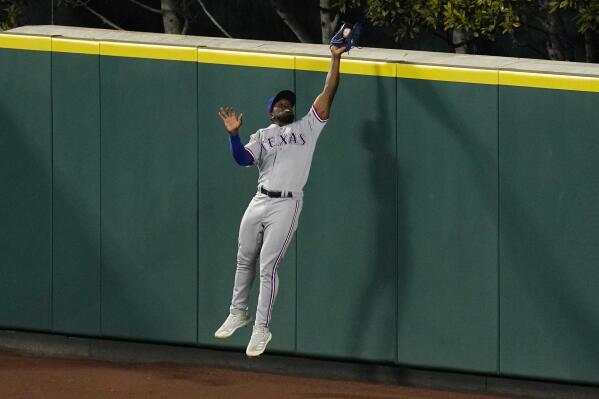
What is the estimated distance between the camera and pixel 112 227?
14.2 m

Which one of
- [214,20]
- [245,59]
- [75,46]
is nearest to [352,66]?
[245,59]

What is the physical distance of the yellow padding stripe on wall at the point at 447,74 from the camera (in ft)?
42.0

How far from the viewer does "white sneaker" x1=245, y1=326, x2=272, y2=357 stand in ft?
42.3

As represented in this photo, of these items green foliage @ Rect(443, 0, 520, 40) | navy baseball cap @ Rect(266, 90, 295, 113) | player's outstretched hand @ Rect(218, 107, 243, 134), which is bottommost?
player's outstretched hand @ Rect(218, 107, 243, 134)

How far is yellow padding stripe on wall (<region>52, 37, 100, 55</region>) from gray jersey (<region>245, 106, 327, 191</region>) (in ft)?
6.29

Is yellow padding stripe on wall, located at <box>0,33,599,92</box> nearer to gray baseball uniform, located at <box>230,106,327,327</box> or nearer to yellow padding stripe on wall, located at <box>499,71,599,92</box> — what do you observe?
yellow padding stripe on wall, located at <box>499,71,599,92</box>

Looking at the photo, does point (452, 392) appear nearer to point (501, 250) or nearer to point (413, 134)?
point (501, 250)

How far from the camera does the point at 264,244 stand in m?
12.9

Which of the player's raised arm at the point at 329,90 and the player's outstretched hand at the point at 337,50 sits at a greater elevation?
the player's outstretched hand at the point at 337,50

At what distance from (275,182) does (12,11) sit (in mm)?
5352

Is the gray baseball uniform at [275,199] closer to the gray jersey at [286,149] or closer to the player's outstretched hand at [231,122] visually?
the gray jersey at [286,149]

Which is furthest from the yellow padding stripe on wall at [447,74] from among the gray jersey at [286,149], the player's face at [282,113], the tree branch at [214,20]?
the tree branch at [214,20]

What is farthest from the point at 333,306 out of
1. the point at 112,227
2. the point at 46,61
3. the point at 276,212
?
the point at 46,61

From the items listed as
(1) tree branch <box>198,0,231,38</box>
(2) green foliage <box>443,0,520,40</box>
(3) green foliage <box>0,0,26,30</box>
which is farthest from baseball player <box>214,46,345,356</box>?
(3) green foliage <box>0,0,26,30</box>
